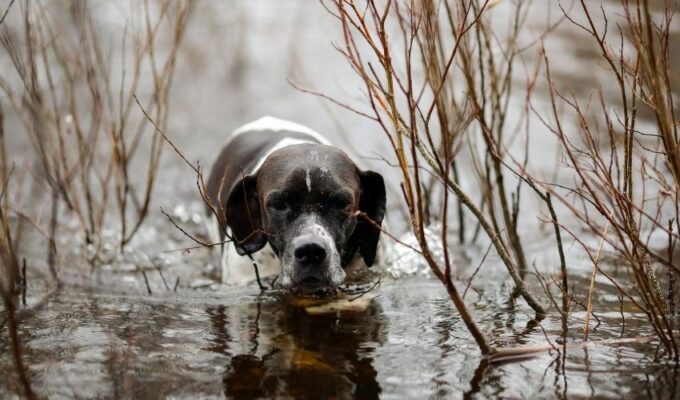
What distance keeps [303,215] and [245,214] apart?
0.52 meters

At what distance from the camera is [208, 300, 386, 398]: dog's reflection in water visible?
3.65 m

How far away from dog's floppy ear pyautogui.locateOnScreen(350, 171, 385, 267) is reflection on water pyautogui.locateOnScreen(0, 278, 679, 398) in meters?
0.29

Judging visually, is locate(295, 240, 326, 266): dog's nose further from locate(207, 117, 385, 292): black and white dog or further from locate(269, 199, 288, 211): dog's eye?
locate(269, 199, 288, 211): dog's eye

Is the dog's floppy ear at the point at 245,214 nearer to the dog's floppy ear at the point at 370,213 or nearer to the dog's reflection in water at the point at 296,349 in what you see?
the dog's reflection in water at the point at 296,349

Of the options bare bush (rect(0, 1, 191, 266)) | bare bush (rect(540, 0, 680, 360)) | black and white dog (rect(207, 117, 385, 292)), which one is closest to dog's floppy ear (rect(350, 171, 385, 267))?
black and white dog (rect(207, 117, 385, 292))

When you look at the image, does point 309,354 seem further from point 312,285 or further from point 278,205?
point 278,205

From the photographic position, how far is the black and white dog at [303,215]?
14.0 ft

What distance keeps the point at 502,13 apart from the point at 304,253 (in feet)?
26.8

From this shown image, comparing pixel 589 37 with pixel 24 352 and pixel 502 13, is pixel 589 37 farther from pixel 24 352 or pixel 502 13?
pixel 24 352

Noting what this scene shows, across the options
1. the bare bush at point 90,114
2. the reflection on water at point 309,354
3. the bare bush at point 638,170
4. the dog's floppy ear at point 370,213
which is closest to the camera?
the bare bush at point 638,170

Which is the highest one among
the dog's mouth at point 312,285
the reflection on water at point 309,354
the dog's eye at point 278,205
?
the dog's eye at point 278,205

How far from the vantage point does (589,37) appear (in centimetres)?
1090

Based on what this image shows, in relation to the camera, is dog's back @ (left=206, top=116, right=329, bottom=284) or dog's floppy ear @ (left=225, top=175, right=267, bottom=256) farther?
dog's back @ (left=206, top=116, right=329, bottom=284)

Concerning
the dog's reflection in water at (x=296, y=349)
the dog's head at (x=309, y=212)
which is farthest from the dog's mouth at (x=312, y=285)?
the dog's reflection in water at (x=296, y=349)
